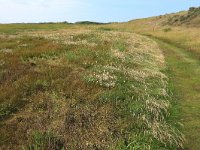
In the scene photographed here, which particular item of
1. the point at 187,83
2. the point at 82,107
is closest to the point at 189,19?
the point at 187,83

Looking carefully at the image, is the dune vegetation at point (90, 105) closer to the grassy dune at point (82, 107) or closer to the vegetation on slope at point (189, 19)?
the grassy dune at point (82, 107)

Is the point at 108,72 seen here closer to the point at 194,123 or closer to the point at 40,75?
the point at 40,75

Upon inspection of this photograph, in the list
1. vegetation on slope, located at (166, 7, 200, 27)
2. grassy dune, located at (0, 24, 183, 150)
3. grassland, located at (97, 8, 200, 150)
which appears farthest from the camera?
vegetation on slope, located at (166, 7, 200, 27)

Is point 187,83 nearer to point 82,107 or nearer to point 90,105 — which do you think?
point 90,105

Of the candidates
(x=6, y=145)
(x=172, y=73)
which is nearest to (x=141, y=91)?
(x=6, y=145)

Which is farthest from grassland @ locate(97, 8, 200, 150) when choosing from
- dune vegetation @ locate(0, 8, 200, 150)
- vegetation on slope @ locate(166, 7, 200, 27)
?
vegetation on slope @ locate(166, 7, 200, 27)

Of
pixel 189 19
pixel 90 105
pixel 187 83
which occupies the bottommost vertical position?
pixel 189 19

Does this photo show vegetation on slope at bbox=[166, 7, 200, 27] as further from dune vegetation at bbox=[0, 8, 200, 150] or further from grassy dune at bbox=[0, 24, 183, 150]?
grassy dune at bbox=[0, 24, 183, 150]

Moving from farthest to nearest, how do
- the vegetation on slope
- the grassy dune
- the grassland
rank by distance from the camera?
the vegetation on slope → the grassland → the grassy dune

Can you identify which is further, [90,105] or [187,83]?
[187,83]

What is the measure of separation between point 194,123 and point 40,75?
7668mm

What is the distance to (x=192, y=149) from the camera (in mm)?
14180

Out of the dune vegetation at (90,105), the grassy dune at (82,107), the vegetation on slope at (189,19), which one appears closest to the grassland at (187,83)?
the dune vegetation at (90,105)

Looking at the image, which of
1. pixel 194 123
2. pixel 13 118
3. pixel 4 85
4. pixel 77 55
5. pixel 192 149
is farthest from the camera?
pixel 77 55
